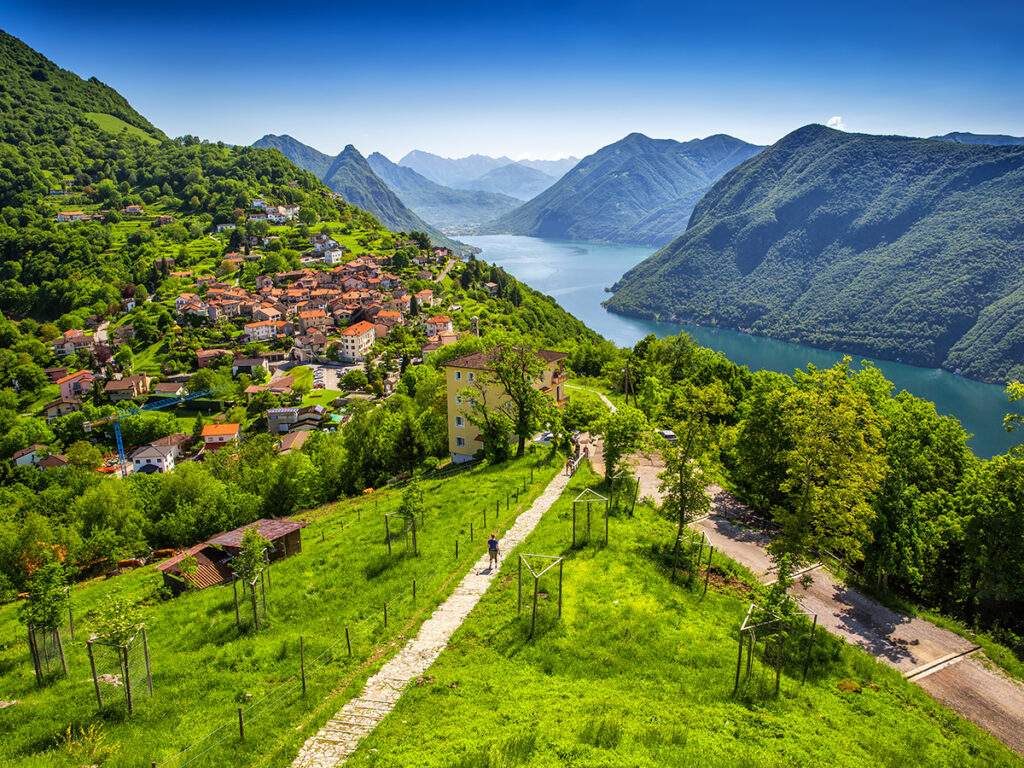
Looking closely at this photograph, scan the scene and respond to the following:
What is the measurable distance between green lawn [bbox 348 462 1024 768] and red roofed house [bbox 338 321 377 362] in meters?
89.1

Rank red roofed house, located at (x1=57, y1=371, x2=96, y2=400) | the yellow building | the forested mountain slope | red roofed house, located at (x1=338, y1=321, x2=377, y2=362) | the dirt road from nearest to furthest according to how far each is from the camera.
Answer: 1. the dirt road
2. the yellow building
3. red roofed house, located at (x1=57, y1=371, x2=96, y2=400)
4. red roofed house, located at (x1=338, y1=321, x2=377, y2=362)
5. the forested mountain slope

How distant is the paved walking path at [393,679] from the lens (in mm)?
10273

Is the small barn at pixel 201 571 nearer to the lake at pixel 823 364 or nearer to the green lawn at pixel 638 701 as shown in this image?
the green lawn at pixel 638 701

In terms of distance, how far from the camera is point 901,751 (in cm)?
1175

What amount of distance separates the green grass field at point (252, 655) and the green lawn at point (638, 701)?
1726 mm

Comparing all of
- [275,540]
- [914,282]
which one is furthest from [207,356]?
[914,282]

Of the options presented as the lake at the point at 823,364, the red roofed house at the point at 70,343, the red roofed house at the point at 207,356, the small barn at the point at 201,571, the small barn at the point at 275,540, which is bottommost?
the lake at the point at 823,364

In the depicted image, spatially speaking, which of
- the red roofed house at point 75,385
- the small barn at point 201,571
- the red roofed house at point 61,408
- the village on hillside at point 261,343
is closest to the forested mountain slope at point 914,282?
the village on hillside at point 261,343

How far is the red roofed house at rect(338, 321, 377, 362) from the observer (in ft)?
331

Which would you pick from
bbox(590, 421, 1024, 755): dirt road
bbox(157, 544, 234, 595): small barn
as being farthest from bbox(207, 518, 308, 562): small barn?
bbox(590, 421, 1024, 755): dirt road

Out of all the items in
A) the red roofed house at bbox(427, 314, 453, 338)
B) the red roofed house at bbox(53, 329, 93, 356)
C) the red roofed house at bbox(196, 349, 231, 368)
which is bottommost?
the red roofed house at bbox(196, 349, 231, 368)

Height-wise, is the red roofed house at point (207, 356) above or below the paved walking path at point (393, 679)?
below

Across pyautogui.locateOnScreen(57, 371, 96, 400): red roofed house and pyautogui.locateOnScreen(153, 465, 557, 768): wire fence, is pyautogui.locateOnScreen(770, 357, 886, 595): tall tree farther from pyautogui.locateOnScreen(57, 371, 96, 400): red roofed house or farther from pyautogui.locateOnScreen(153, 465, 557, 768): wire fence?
pyautogui.locateOnScreen(57, 371, 96, 400): red roofed house

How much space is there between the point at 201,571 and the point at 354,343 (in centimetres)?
8414
